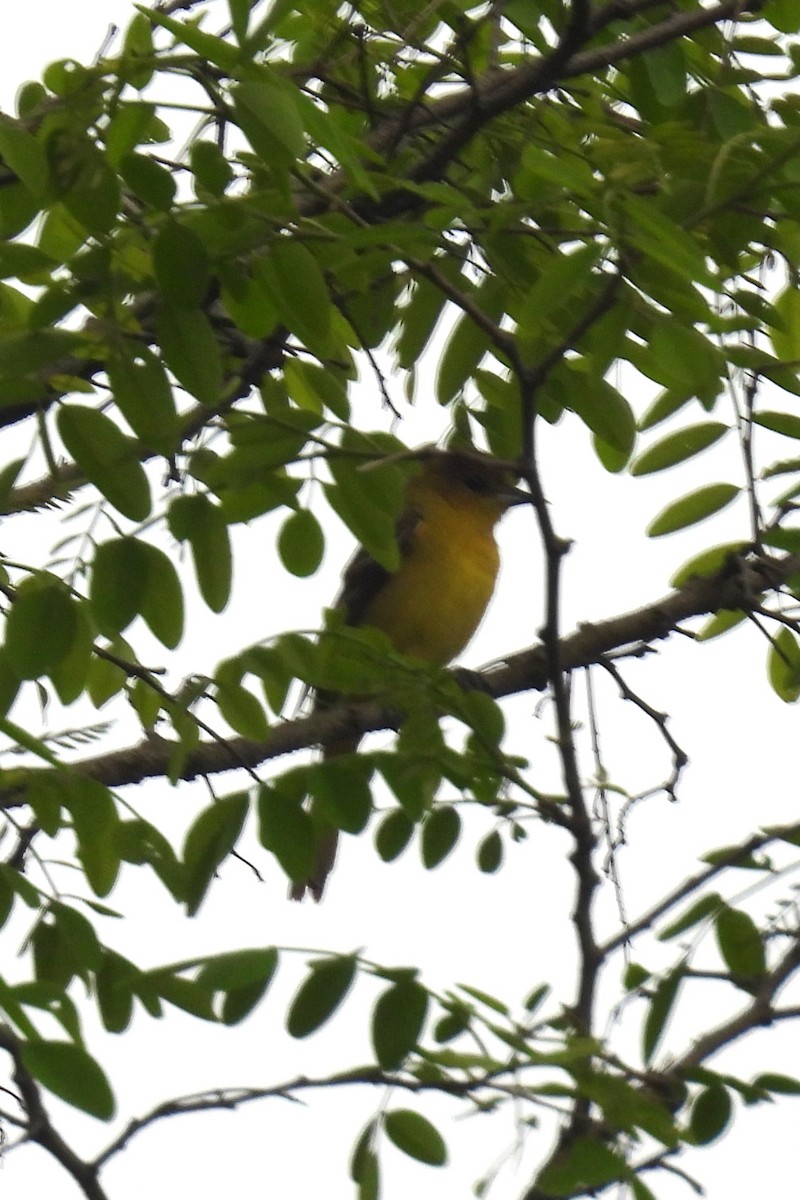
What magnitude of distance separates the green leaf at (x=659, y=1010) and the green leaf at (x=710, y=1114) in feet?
0.33

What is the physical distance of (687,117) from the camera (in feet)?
13.4

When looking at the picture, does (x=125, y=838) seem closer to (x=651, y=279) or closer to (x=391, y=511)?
(x=391, y=511)

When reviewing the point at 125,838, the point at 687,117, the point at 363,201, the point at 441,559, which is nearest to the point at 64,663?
the point at 125,838

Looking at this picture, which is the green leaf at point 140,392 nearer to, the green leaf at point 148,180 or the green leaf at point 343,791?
the green leaf at point 148,180

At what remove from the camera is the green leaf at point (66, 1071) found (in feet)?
7.61

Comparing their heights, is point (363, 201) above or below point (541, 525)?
above

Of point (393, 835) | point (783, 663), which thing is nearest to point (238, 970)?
point (393, 835)

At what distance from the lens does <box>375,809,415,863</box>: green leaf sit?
10.9 ft

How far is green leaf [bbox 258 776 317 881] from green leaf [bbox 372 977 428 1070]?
54 cm

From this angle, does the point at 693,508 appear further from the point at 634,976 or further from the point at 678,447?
the point at 634,976

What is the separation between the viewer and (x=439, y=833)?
3332 millimetres

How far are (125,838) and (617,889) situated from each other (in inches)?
39.1

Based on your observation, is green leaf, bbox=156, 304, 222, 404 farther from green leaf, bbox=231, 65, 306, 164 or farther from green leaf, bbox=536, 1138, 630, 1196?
green leaf, bbox=536, 1138, 630, 1196

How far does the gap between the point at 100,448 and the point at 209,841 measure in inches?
27.7
